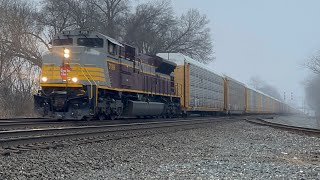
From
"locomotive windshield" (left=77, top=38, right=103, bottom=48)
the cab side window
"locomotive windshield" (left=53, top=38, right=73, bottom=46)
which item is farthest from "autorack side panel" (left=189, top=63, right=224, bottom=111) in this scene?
"locomotive windshield" (left=53, top=38, right=73, bottom=46)

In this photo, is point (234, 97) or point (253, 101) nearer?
point (234, 97)

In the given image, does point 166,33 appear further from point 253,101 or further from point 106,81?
point 106,81

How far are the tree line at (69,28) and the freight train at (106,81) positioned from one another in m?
8.85

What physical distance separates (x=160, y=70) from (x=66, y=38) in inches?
282

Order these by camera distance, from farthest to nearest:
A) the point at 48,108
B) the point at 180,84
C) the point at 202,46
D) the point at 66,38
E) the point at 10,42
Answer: the point at 202,46, the point at 10,42, the point at 180,84, the point at 66,38, the point at 48,108

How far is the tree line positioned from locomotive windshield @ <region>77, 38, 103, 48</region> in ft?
31.7

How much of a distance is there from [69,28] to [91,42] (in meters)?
22.4

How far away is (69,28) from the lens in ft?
125

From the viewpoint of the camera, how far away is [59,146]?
8477 mm

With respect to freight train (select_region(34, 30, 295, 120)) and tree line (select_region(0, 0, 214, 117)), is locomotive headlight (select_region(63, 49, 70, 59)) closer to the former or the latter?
freight train (select_region(34, 30, 295, 120))

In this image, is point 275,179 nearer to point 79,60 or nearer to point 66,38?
point 79,60

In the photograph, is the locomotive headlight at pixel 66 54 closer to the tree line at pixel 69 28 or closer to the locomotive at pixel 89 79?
the locomotive at pixel 89 79

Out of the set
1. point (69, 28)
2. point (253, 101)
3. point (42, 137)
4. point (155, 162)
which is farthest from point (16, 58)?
point (253, 101)

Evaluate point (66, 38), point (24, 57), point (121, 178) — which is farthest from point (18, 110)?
point (121, 178)
